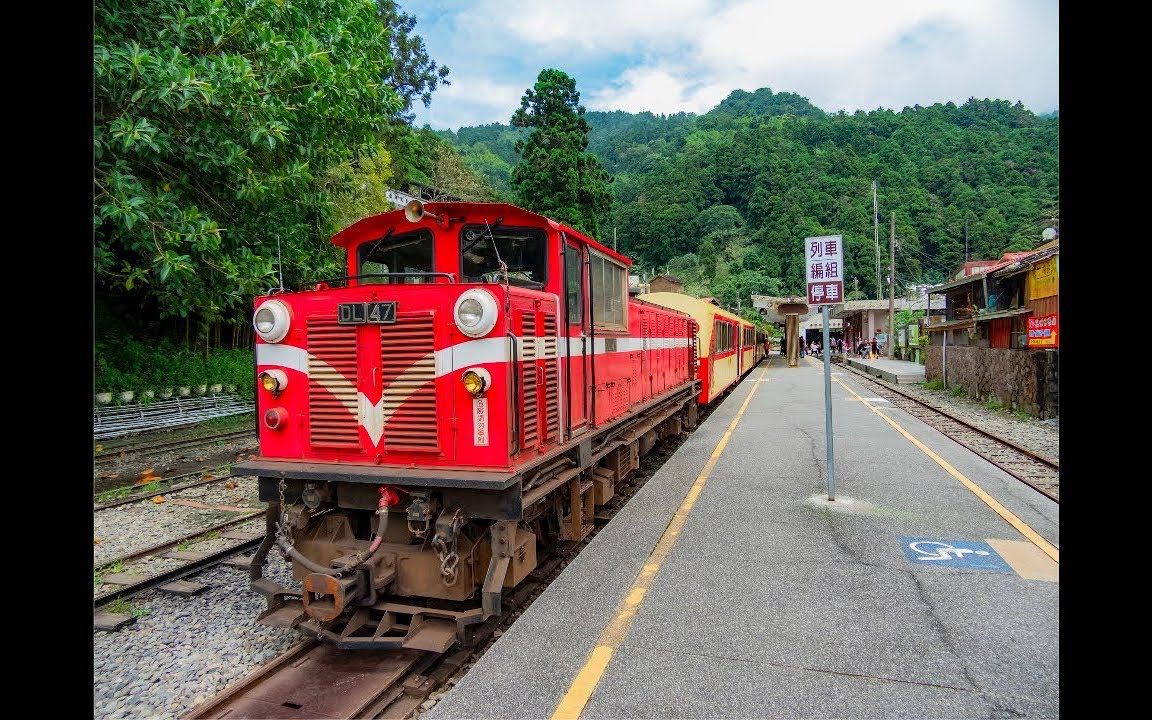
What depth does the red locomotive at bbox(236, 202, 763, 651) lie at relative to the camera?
13.2 feet

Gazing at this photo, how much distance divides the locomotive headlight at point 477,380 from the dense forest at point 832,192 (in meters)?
52.4

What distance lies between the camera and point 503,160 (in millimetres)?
74500

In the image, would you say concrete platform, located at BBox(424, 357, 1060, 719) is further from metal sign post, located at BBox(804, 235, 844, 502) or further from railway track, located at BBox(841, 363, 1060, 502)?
metal sign post, located at BBox(804, 235, 844, 502)

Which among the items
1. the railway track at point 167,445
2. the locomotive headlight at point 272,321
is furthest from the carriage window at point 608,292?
the railway track at point 167,445

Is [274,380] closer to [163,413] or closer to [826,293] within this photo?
[826,293]

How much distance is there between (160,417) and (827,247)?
Answer: 14.5 m

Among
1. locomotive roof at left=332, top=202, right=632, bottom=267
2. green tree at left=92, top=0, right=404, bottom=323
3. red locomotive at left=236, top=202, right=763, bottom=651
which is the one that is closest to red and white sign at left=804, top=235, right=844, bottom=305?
red locomotive at left=236, top=202, right=763, bottom=651

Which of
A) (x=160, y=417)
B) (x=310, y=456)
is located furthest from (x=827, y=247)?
(x=160, y=417)

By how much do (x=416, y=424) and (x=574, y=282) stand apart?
80.4 inches

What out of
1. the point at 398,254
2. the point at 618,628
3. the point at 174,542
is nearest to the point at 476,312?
the point at 398,254

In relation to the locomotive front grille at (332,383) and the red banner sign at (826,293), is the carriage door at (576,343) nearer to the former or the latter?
the locomotive front grille at (332,383)

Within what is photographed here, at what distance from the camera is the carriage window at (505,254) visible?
500 cm

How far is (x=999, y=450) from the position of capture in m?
10.7

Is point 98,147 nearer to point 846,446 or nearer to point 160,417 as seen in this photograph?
point 160,417
